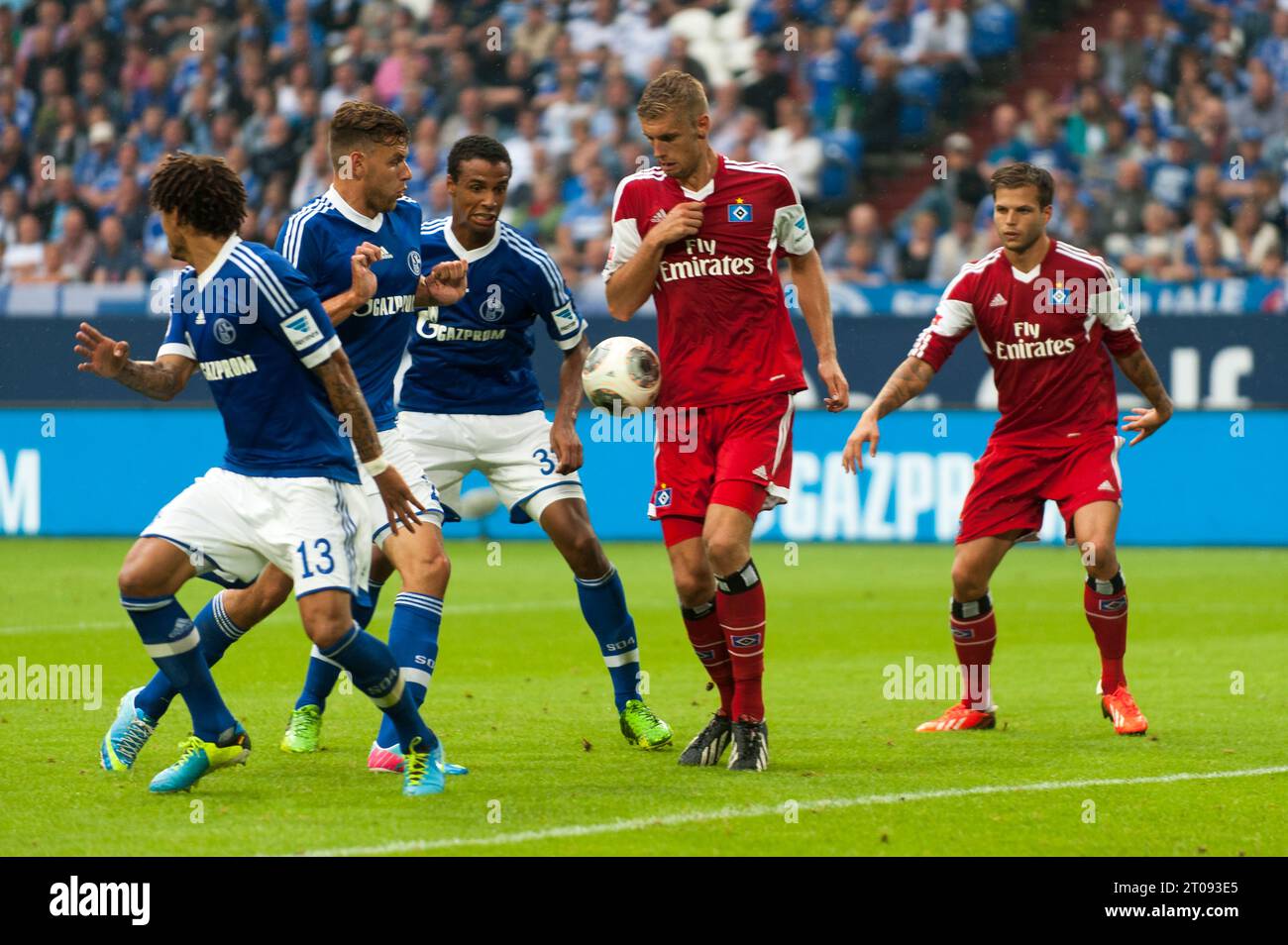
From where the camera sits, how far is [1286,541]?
50.2 feet

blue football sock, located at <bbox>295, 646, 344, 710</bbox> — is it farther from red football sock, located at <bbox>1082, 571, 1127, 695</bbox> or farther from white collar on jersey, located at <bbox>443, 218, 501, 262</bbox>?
red football sock, located at <bbox>1082, 571, 1127, 695</bbox>

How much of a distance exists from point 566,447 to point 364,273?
130cm

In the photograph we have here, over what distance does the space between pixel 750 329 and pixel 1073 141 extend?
1236 cm

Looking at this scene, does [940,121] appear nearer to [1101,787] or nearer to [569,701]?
[569,701]

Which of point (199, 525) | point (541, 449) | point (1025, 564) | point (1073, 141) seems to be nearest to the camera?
point (199, 525)

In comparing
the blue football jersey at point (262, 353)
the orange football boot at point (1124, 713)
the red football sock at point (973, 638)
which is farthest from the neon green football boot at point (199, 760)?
the orange football boot at point (1124, 713)

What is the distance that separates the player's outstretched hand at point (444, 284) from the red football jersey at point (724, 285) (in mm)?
628

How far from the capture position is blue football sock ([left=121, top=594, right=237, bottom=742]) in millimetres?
5977

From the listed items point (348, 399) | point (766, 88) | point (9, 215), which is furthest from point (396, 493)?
point (9, 215)

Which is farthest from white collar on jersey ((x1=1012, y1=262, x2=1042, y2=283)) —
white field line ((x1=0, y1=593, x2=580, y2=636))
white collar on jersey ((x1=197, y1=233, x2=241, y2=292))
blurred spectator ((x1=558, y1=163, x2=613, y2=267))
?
blurred spectator ((x1=558, y1=163, x2=613, y2=267))

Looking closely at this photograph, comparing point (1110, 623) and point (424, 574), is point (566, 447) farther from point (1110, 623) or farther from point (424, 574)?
point (1110, 623)

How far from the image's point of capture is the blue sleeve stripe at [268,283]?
575 cm

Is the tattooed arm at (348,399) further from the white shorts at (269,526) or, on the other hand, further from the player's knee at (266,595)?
the player's knee at (266,595)
